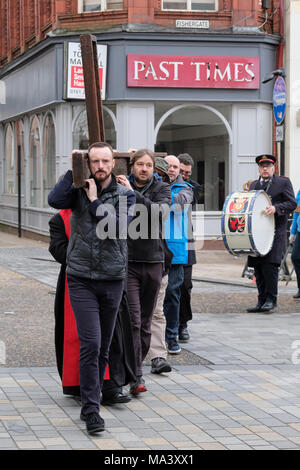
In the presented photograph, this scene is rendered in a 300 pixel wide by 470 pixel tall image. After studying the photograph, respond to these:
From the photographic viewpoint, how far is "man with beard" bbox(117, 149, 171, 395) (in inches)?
282

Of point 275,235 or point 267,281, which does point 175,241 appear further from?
point 275,235

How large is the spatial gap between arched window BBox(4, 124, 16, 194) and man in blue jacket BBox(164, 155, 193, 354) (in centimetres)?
2109

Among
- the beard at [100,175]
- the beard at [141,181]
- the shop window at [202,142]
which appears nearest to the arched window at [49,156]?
the shop window at [202,142]

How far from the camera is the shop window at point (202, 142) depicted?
21609mm

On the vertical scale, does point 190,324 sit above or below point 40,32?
below

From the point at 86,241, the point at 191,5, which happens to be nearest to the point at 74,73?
the point at 191,5

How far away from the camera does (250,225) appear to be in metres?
11.6

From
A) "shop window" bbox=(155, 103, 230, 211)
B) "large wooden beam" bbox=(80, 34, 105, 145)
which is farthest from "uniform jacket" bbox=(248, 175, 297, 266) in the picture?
"shop window" bbox=(155, 103, 230, 211)

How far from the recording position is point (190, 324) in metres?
10.6

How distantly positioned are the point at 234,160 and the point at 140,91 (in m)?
2.65

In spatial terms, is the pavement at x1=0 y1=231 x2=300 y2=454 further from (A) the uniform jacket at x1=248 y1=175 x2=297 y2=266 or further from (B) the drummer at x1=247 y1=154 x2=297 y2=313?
(A) the uniform jacket at x1=248 y1=175 x2=297 y2=266

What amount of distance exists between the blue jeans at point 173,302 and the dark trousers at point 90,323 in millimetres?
2482
